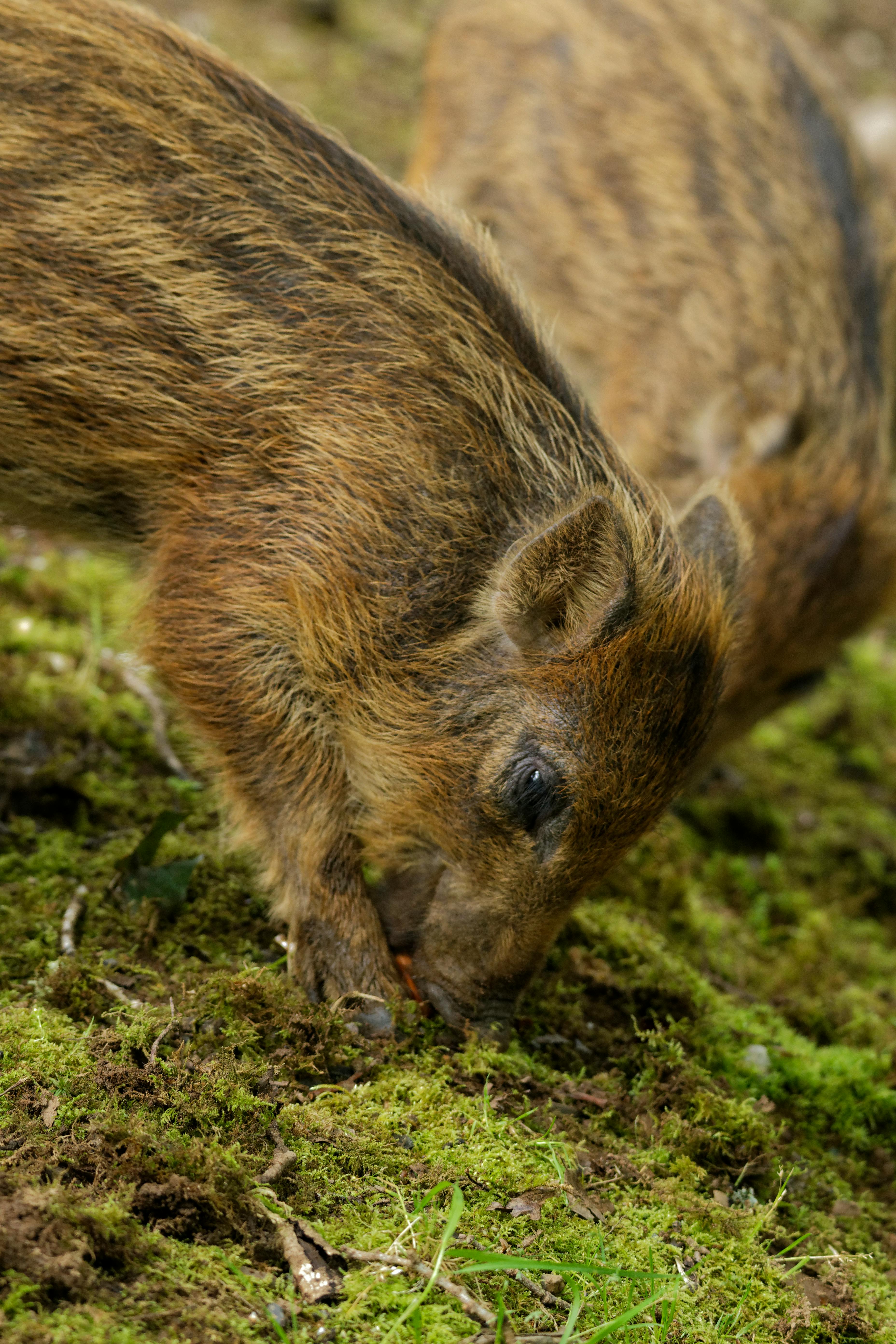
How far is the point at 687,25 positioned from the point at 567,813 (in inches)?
185

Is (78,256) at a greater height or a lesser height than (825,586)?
lesser

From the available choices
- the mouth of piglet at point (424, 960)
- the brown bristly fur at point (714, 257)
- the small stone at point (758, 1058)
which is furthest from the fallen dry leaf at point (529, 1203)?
the brown bristly fur at point (714, 257)

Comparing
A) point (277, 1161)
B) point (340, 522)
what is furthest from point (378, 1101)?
point (340, 522)

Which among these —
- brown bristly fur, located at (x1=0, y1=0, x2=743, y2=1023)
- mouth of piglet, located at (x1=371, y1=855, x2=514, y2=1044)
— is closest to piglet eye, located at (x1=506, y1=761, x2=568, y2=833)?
brown bristly fur, located at (x1=0, y1=0, x2=743, y2=1023)

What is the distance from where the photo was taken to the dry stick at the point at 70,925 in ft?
10.9

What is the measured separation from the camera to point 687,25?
20.9ft

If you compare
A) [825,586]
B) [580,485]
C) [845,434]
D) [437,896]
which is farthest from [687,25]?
[437,896]

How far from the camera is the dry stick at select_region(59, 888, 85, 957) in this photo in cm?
332

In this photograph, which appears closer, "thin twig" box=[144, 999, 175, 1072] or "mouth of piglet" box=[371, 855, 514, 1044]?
"thin twig" box=[144, 999, 175, 1072]

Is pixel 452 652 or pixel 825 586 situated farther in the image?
pixel 825 586

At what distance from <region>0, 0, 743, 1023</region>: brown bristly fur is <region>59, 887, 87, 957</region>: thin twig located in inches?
19.4

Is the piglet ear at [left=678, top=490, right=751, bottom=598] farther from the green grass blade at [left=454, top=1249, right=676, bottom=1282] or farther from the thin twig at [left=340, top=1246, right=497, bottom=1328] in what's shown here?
the thin twig at [left=340, top=1246, right=497, bottom=1328]

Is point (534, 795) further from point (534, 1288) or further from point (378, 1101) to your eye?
point (534, 1288)

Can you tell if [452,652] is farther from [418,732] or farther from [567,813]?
[567,813]
